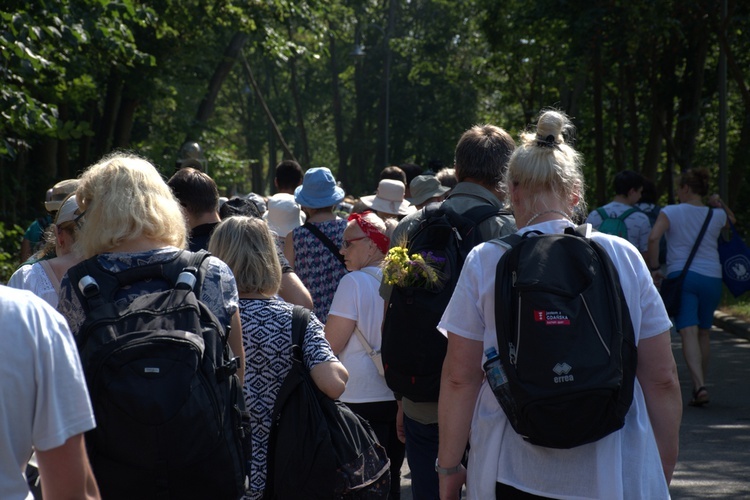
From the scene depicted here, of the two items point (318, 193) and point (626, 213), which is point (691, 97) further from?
point (318, 193)

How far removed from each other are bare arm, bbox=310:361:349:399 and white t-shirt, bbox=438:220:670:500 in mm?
815

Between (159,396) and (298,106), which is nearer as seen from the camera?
(159,396)

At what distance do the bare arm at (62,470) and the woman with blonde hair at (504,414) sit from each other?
4.13 feet

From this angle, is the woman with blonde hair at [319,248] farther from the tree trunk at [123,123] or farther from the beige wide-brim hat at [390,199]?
the tree trunk at [123,123]

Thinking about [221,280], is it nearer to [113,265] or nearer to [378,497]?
[113,265]

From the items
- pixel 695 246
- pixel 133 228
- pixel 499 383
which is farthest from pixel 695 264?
pixel 133 228

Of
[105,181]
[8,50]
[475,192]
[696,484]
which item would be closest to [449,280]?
[475,192]

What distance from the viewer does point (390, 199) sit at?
8.40 metres

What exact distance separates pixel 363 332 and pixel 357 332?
0.03 metres

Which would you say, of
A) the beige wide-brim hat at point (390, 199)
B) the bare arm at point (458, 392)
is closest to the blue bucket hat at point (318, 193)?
the beige wide-brim hat at point (390, 199)

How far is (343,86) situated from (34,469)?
53.4 m

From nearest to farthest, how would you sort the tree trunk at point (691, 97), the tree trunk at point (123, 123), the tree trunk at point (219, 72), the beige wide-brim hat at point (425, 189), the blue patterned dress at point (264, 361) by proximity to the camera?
the blue patterned dress at point (264, 361) < the beige wide-brim hat at point (425, 189) < the tree trunk at point (691, 97) < the tree trunk at point (123, 123) < the tree trunk at point (219, 72)

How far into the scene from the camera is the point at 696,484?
6.48 m

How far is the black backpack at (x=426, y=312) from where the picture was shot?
395 cm
